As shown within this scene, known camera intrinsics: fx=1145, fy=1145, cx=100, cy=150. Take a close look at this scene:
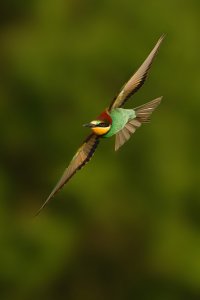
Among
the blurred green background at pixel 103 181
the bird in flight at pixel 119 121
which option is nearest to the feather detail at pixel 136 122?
the bird in flight at pixel 119 121

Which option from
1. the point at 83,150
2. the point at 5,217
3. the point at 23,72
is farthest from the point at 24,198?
the point at 83,150

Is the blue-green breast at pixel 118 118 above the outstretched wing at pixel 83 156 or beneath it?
above

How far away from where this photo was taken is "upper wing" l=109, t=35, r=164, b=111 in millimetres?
2268

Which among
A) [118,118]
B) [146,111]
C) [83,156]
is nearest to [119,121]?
[118,118]

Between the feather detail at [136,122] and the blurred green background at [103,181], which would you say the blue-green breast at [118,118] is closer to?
the feather detail at [136,122]

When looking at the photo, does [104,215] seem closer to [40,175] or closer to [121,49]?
[40,175]

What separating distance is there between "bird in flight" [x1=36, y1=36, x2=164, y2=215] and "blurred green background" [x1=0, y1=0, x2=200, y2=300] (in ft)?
26.1

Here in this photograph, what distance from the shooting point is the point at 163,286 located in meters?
11.0

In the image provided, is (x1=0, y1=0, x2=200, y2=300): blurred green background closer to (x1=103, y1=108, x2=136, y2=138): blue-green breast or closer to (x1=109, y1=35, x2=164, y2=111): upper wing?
(x1=109, y1=35, x2=164, y2=111): upper wing

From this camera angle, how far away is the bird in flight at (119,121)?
2.16m

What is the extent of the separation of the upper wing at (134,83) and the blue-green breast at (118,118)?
0.05 ft

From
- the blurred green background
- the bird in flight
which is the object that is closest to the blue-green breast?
the bird in flight

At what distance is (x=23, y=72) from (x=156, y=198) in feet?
6.11

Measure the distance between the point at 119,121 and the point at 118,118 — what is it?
0.5 inches
